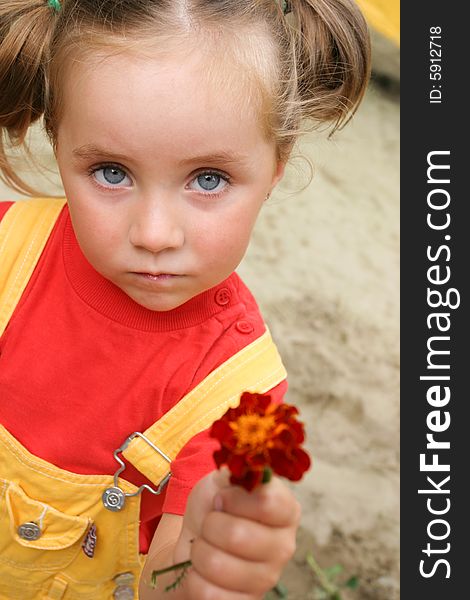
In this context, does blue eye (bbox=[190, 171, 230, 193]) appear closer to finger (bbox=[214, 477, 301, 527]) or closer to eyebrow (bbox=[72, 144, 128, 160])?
eyebrow (bbox=[72, 144, 128, 160])

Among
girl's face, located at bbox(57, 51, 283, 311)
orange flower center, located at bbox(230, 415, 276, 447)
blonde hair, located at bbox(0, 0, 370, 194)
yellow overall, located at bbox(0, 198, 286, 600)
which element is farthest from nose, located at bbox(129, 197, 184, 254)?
orange flower center, located at bbox(230, 415, 276, 447)

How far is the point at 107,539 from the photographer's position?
1.65 meters

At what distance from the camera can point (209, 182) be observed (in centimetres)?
138

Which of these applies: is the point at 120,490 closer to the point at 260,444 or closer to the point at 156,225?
the point at 156,225

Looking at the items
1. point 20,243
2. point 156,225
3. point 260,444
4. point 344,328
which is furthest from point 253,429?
point 344,328

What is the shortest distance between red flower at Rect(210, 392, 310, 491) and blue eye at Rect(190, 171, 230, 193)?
0.47 meters

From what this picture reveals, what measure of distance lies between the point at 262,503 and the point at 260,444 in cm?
11

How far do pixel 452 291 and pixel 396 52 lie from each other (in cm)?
164

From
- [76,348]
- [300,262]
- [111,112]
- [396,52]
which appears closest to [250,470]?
[111,112]

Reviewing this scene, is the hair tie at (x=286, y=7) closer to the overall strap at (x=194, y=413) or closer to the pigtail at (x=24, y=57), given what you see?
the pigtail at (x=24, y=57)

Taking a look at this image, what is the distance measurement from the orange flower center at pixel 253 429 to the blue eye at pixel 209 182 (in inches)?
18.9

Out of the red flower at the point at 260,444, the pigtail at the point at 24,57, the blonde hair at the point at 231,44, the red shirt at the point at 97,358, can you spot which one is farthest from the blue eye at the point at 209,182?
the red flower at the point at 260,444

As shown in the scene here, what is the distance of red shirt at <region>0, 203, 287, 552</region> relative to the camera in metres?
1.57

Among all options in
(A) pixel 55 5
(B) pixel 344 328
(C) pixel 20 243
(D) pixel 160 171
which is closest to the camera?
(D) pixel 160 171
